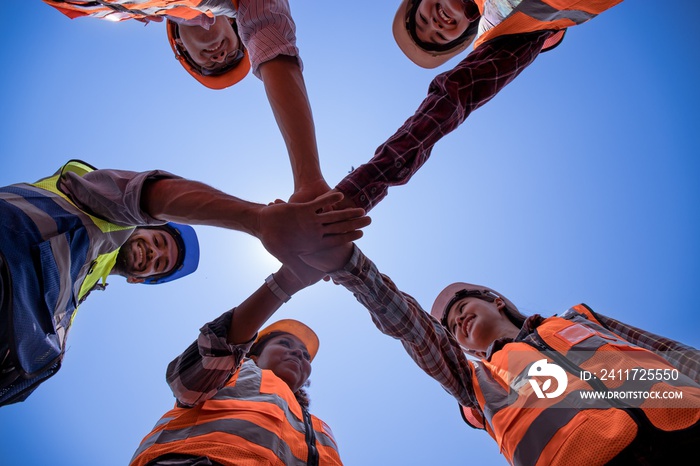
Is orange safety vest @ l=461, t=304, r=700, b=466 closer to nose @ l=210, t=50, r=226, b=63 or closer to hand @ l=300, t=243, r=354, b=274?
hand @ l=300, t=243, r=354, b=274

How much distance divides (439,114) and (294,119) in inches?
37.0

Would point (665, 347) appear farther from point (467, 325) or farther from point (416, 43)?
point (416, 43)

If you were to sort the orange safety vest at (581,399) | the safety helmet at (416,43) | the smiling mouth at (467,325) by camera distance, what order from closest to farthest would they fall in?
the orange safety vest at (581,399)
the smiling mouth at (467,325)
the safety helmet at (416,43)

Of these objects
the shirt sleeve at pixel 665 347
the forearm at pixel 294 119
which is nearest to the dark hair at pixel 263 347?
the forearm at pixel 294 119

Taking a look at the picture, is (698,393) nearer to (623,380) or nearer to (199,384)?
(623,380)

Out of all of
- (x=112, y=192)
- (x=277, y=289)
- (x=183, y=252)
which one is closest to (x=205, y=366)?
(x=277, y=289)

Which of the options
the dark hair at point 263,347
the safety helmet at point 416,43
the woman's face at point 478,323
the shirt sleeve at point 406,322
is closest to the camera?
the shirt sleeve at point 406,322

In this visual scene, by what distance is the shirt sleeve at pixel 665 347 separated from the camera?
2.17 meters

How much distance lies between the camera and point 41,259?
172cm

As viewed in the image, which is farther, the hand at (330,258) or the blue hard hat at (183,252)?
the blue hard hat at (183,252)

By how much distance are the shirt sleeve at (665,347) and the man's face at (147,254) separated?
4479 millimetres

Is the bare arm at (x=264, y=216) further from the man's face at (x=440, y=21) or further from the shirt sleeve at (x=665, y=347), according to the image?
the man's face at (x=440, y=21)

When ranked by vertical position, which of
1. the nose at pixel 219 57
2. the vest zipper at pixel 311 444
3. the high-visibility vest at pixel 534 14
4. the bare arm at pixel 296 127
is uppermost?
the nose at pixel 219 57

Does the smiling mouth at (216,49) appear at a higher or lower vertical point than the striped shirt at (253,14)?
higher
